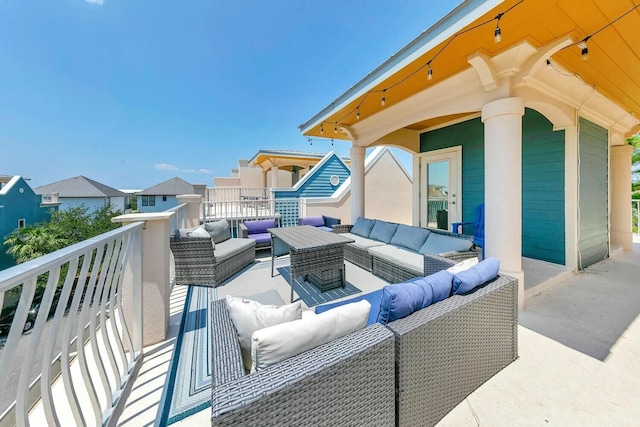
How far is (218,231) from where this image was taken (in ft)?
15.0

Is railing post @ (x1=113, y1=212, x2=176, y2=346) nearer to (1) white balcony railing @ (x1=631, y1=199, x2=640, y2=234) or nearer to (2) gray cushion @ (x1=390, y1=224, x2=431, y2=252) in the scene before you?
(2) gray cushion @ (x1=390, y1=224, x2=431, y2=252)

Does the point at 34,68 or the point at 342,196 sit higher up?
the point at 34,68

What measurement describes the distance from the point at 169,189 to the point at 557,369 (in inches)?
1043

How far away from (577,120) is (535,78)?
173cm

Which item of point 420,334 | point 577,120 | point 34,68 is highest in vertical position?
point 34,68

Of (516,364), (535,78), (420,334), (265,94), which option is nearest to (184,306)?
(420,334)

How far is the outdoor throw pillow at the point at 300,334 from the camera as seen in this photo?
1.08 m

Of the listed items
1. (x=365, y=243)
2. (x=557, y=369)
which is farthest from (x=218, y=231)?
(x=557, y=369)

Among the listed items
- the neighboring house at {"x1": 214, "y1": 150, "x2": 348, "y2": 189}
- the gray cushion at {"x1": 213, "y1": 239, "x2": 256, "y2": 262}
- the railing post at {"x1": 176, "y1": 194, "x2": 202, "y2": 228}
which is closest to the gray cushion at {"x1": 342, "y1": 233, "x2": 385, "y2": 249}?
the gray cushion at {"x1": 213, "y1": 239, "x2": 256, "y2": 262}

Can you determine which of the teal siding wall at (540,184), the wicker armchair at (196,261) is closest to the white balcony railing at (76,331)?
the wicker armchair at (196,261)

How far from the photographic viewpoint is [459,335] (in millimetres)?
1598

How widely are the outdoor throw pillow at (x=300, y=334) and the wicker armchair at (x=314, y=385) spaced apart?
0.04 meters

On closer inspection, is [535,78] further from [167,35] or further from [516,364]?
[167,35]

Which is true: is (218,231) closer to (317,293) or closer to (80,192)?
(317,293)
